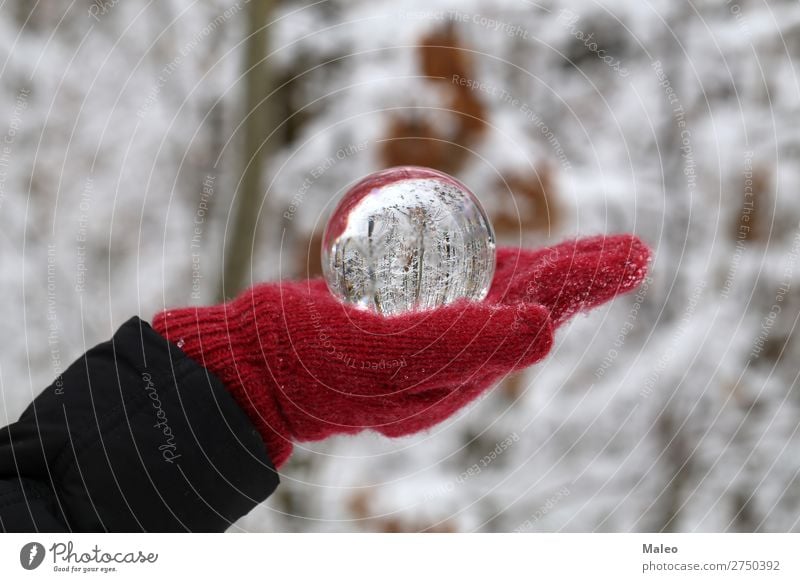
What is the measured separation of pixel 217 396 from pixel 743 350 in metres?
1.90

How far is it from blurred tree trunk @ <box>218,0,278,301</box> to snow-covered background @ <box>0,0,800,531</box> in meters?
0.04

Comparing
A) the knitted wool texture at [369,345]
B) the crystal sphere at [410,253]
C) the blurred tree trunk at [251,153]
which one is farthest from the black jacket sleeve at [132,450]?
the blurred tree trunk at [251,153]

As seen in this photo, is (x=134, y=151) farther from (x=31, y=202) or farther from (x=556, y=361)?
(x=556, y=361)

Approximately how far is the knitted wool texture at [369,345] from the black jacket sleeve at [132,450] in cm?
4

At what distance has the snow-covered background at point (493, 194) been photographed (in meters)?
2.26

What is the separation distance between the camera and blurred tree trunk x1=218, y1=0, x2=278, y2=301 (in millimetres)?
2223

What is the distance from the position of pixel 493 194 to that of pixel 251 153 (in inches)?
29.4

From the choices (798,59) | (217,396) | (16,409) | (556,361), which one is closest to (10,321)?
(16,409)

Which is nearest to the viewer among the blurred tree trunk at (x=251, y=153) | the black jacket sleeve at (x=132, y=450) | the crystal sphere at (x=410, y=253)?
the black jacket sleeve at (x=132, y=450)
